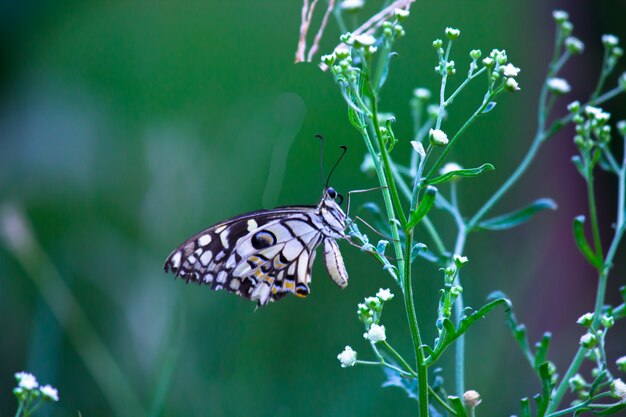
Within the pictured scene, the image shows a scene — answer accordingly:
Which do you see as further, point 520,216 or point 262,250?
point 262,250

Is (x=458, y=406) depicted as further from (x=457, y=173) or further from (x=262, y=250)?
(x=262, y=250)

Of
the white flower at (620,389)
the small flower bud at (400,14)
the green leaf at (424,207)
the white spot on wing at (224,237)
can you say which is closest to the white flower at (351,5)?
the small flower bud at (400,14)

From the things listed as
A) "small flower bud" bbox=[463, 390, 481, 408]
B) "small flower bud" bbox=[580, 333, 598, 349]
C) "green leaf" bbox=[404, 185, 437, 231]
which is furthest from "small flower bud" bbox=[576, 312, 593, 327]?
"green leaf" bbox=[404, 185, 437, 231]

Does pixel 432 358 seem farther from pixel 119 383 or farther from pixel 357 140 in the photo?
pixel 357 140

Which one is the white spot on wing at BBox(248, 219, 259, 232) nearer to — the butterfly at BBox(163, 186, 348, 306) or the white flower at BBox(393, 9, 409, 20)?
the butterfly at BBox(163, 186, 348, 306)

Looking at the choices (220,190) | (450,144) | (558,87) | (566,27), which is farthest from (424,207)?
(220,190)

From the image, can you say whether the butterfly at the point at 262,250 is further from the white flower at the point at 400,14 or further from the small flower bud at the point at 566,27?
the small flower bud at the point at 566,27
